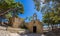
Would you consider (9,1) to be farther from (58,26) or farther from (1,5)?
(58,26)

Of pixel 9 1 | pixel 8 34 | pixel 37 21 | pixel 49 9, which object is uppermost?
pixel 9 1

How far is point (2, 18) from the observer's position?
33812 millimetres

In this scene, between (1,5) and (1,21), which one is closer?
(1,5)

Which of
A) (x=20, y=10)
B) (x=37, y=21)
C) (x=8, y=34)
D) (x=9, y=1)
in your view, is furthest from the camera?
(x=20, y=10)

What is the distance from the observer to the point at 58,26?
3462cm

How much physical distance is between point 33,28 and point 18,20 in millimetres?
3780

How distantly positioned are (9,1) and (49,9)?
7826 mm

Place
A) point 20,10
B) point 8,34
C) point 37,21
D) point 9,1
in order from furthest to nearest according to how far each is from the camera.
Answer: point 20,10 → point 37,21 → point 9,1 → point 8,34

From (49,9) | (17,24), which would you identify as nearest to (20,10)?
(17,24)

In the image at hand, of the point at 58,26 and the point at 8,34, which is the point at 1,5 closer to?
the point at 8,34

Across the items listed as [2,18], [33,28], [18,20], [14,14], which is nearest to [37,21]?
[33,28]

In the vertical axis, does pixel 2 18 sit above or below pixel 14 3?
below

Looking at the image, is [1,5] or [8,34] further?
[1,5]

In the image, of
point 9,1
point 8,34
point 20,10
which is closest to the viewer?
point 8,34
